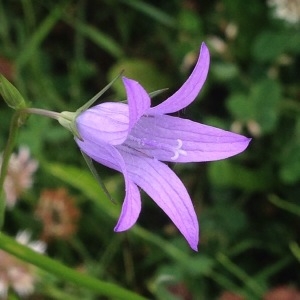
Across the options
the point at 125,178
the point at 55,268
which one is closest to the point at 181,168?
the point at 55,268

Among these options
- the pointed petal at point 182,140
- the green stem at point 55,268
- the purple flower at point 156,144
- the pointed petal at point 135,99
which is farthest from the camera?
the green stem at point 55,268

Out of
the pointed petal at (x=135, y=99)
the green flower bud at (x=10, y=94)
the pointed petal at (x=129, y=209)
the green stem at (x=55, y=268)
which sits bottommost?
the green stem at (x=55, y=268)

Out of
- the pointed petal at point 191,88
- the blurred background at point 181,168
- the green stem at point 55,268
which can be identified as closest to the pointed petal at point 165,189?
the pointed petal at point 191,88

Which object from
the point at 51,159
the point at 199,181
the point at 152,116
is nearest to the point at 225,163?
the point at 199,181

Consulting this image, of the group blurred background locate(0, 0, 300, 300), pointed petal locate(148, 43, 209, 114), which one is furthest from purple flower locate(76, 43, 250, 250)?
blurred background locate(0, 0, 300, 300)

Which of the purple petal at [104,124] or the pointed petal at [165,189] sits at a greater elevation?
the purple petal at [104,124]

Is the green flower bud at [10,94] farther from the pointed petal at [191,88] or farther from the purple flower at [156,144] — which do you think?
the pointed petal at [191,88]

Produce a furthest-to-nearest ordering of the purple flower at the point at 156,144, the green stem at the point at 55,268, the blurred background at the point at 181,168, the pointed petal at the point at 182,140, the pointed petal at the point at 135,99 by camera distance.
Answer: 1. the blurred background at the point at 181,168
2. the green stem at the point at 55,268
3. the pointed petal at the point at 182,140
4. the purple flower at the point at 156,144
5. the pointed petal at the point at 135,99
